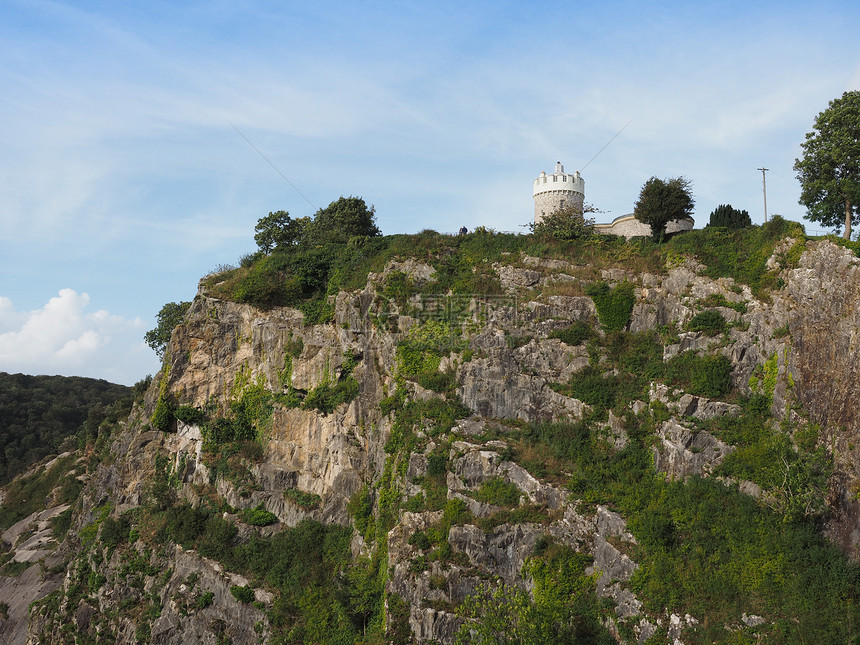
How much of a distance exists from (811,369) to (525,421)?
39.1 ft

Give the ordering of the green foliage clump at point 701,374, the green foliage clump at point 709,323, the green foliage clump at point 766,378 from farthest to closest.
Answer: the green foliage clump at point 709,323, the green foliage clump at point 701,374, the green foliage clump at point 766,378

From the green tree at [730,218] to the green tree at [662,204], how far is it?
1.95 metres

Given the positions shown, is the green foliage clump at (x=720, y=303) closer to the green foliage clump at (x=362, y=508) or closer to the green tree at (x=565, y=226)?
the green tree at (x=565, y=226)

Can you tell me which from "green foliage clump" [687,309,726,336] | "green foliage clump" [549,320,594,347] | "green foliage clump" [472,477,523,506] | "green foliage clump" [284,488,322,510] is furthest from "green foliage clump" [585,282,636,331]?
"green foliage clump" [284,488,322,510]

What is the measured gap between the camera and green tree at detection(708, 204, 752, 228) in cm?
3266

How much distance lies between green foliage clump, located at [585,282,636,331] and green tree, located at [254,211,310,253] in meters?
24.0

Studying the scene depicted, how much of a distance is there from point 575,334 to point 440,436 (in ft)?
26.6

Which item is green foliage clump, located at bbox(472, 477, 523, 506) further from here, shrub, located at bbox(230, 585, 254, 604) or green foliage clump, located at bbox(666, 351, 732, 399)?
shrub, located at bbox(230, 585, 254, 604)

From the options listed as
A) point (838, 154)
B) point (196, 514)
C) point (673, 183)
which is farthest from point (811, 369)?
point (196, 514)

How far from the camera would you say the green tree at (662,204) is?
3419cm

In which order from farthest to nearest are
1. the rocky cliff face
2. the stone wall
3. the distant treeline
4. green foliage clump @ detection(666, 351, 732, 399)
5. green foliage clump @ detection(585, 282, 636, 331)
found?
the distant treeline → the stone wall → green foliage clump @ detection(585, 282, 636, 331) → green foliage clump @ detection(666, 351, 732, 399) → the rocky cliff face

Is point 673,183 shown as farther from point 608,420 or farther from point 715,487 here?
point 715,487

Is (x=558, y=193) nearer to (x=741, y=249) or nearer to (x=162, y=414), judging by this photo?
(x=741, y=249)

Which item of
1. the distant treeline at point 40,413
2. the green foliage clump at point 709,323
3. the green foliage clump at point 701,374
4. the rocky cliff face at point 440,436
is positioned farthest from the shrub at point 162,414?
the green foliage clump at point 709,323
